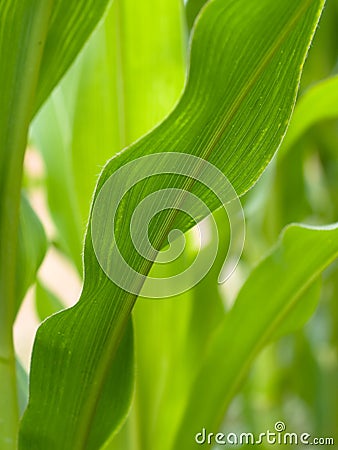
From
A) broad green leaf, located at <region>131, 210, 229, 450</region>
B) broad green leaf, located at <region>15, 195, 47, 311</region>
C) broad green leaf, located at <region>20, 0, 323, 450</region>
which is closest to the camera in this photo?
broad green leaf, located at <region>20, 0, 323, 450</region>

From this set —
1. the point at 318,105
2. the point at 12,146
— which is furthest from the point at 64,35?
the point at 318,105

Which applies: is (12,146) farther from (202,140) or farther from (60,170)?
(60,170)

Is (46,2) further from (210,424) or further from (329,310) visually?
(329,310)

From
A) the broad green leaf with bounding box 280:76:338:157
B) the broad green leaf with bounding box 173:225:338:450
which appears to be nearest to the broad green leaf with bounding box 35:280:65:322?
the broad green leaf with bounding box 173:225:338:450

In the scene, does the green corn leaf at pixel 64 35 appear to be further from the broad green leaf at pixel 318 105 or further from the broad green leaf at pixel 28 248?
the broad green leaf at pixel 318 105

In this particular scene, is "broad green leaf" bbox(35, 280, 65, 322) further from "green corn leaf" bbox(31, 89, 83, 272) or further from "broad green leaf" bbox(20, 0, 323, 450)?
"broad green leaf" bbox(20, 0, 323, 450)
